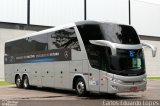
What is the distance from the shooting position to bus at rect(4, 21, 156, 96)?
55.5 ft

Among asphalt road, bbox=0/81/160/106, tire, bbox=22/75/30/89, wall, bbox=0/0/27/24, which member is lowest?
asphalt road, bbox=0/81/160/106

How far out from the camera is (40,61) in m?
22.5

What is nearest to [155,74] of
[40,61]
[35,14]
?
[35,14]

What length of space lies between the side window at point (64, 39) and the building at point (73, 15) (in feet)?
42.7

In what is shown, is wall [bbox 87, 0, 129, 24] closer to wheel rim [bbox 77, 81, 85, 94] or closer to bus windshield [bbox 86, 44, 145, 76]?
wheel rim [bbox 77, 81, 85, 94]

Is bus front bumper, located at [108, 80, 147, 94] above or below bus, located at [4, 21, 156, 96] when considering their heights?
below

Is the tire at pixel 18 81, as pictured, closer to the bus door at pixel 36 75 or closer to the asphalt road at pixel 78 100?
the bus door at pixel 36 75

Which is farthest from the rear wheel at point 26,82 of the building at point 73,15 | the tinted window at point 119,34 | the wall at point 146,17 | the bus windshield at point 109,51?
the wall at point 146,17

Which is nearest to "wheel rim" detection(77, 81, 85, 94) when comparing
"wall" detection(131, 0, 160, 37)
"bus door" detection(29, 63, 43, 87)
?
"bus door" detection(29, 63, 43, 87)

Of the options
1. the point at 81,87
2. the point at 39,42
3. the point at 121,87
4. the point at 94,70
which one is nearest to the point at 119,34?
the point at 94,70

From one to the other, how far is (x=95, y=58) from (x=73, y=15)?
100 feet

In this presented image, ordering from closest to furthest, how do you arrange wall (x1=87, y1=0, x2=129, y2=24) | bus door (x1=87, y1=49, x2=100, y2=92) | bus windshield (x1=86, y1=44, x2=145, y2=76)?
bus windshield (x1=86, y1=44, x2=145, y2=76) → bus door (x1=87, y1=49, x2=100, y2=92) → wall (x1=87, y1=0, x2=129, y2=24)

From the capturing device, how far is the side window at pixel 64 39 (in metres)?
18.6

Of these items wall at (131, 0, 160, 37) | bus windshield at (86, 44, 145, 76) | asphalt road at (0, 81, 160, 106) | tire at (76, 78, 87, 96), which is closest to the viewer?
asphalt road at (0, 81, 160, 106)
